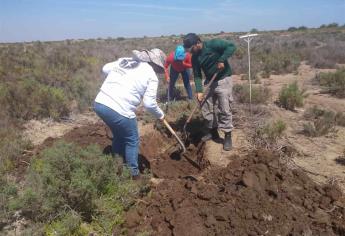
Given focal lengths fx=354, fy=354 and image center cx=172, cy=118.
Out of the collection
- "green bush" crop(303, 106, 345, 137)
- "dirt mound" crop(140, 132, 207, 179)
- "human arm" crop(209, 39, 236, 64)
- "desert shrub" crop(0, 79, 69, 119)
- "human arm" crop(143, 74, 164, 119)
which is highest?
"human arm" crop(209, 39, 236, 64)

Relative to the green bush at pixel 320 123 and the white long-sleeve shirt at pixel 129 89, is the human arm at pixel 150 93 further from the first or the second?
the green bush at pixel 320 123

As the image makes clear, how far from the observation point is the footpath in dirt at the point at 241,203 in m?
3.52

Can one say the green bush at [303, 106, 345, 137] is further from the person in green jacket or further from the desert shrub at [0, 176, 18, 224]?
the desert shrub at [0, 176, 18, 224]

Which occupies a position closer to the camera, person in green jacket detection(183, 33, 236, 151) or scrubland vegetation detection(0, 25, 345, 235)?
scrubland vegetation detection(0, 25, 345, 235)

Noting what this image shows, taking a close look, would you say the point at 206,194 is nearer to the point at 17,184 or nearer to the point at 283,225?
the point at 283,225

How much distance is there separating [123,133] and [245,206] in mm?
1618

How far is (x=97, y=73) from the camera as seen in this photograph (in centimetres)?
1195

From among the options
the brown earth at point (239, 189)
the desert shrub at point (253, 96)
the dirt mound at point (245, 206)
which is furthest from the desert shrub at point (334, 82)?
the dirt mound at point (245, 206)

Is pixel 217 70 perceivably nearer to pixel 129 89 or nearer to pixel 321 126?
pixel 129 89

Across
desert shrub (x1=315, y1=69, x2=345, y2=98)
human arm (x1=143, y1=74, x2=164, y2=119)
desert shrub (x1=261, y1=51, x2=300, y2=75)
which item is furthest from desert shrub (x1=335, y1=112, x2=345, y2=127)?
desert shrub (x1=261, y1=51, x2=300, y2=75)

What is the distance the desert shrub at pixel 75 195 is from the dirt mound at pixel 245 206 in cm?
25

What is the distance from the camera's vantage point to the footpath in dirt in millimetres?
3518

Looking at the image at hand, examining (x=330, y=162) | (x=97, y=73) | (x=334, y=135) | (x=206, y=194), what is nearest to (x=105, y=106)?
(x=206, y=194)

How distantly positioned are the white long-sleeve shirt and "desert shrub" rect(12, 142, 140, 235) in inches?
24.0
